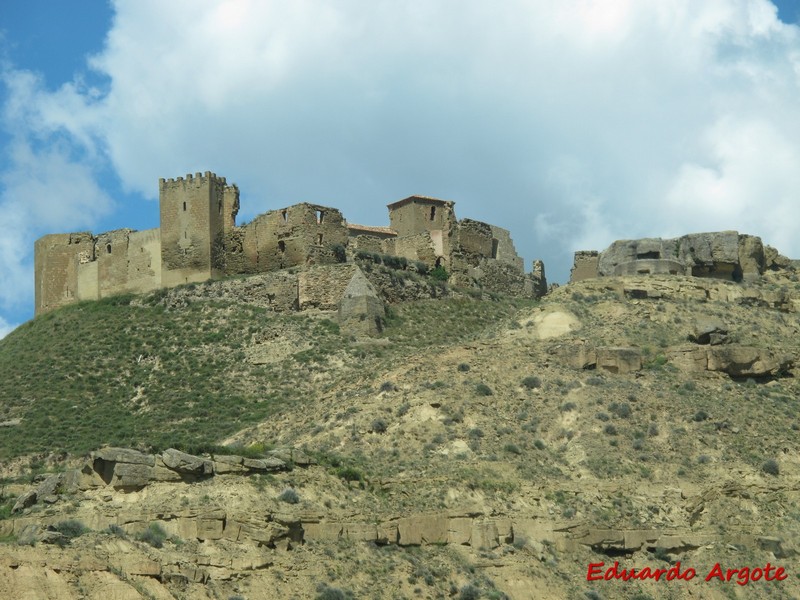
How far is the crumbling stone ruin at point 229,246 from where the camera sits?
54156 millimetres

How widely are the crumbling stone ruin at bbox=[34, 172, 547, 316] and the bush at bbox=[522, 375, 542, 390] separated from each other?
49.6ft

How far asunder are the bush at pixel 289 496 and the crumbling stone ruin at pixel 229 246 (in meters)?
23.0

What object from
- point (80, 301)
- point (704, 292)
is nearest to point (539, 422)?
point (704, 292)

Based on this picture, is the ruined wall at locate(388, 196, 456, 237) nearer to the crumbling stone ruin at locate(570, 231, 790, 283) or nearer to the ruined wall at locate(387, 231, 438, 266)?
the ruined wall at locate(387, 231, 438, 266)

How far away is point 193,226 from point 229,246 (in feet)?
4.91

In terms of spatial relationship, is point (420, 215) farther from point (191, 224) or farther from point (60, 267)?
point (60, 267)

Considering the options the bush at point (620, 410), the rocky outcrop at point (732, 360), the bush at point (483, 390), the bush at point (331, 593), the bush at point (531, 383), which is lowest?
the bush at point (331, 593)

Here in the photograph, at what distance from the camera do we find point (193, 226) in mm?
54750

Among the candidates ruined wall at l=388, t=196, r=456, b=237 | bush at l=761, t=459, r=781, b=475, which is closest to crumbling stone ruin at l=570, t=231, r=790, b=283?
ruined wall at l=388, t=196, r=456, b=237

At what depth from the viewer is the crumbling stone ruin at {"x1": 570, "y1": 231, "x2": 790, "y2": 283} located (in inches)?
1982

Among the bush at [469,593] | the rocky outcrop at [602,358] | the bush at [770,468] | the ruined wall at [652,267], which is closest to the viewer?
the bush at [469,593]

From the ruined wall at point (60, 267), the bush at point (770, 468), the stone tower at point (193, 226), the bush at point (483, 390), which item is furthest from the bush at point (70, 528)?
the ruined wall at point (60, 267)

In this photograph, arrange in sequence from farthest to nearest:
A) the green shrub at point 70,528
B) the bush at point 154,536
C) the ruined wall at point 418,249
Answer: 1. the ruined wall at point 418,249
2. the bush at point 154,536
3. the green shrub at point 70,528

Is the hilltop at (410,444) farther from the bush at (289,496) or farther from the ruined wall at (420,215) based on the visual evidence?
the ruined wall at (420,215)
